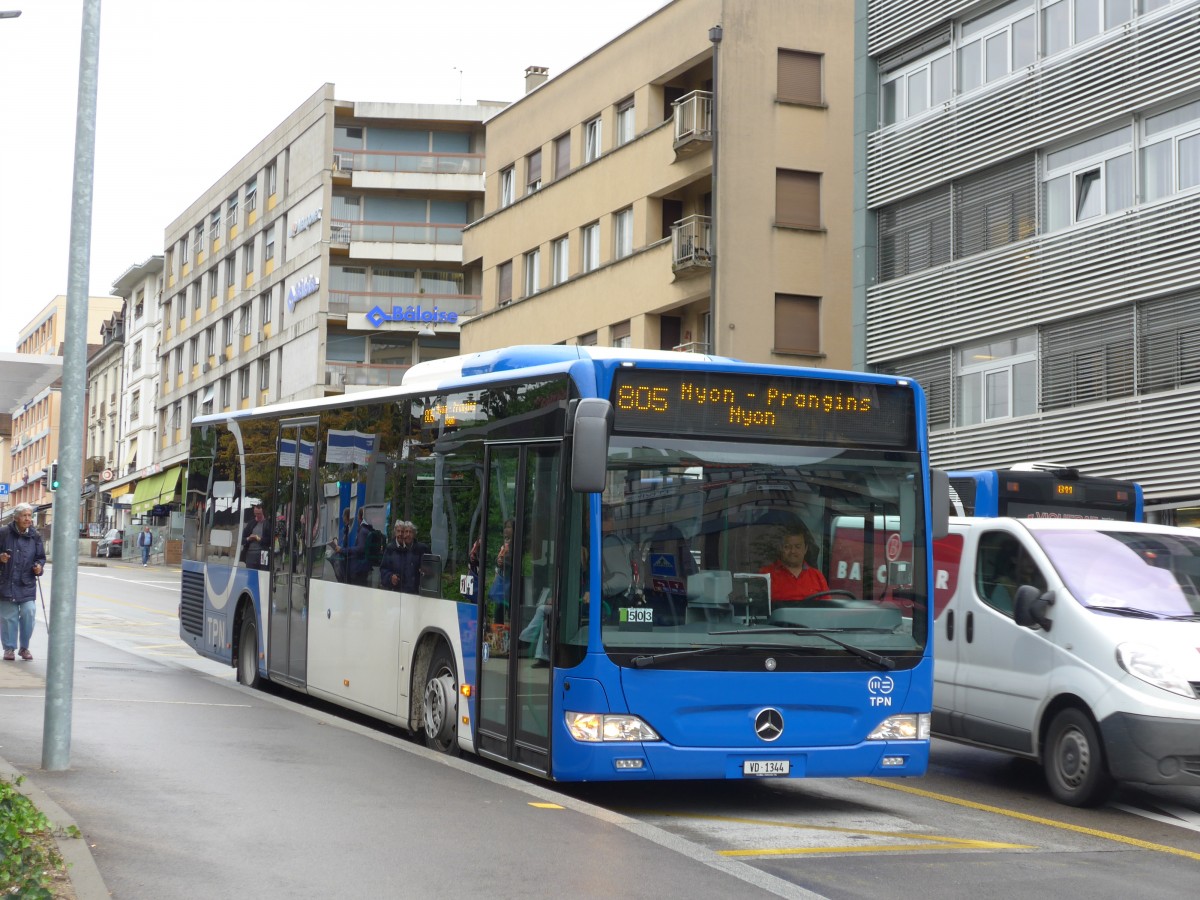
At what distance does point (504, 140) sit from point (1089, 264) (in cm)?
2439

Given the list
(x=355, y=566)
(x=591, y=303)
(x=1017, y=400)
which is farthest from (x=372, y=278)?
(x=355, y=566)

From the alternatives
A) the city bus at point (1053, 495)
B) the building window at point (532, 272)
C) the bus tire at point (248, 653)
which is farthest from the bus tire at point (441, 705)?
the building window at point (532, 272)

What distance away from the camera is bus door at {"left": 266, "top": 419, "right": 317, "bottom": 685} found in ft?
49.9

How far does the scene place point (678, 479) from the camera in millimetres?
9875

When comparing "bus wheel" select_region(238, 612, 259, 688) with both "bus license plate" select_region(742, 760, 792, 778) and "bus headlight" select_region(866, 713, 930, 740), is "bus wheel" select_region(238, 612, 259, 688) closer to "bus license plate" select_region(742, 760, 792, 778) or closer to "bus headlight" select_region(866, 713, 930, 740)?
"bus license plate" select_region(742, 760, 792, 778)

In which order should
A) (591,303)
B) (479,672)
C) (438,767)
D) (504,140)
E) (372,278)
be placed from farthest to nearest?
(372,278) → (504,140) → (591,303) → (479,672) → (438,767)

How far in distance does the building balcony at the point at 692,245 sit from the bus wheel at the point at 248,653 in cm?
2143

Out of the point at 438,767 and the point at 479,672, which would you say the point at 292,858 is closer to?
the point at 438,767

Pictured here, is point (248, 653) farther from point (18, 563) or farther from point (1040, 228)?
point (1040, 228)

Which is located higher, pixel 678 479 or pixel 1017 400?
pixel 1017 400

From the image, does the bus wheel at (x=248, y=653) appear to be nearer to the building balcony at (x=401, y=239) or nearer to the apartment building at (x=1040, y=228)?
the apartment building at (x=1040, y=228)

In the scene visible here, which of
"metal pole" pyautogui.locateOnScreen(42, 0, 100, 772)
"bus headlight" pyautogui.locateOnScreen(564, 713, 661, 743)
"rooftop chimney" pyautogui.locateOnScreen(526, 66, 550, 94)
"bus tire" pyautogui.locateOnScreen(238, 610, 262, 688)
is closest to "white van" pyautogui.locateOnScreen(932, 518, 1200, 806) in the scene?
"bus headlight" pyautogui.locateOnScreen(564, 713, 661, 743)

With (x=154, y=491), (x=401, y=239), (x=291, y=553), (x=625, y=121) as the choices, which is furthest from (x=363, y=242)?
(x=291, y=553)

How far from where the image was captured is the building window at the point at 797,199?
125ft
